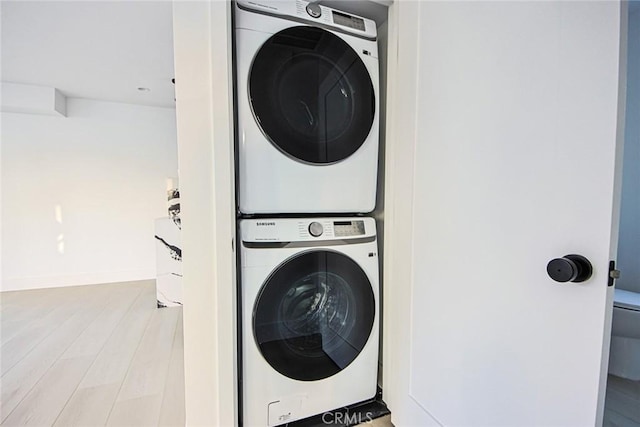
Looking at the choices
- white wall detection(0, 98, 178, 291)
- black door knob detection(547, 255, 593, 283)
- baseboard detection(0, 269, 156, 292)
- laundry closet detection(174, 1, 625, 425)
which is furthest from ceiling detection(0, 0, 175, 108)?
black door knob detection(547, 255, 593, 283)

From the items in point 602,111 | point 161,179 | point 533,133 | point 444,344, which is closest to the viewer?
point 602,111

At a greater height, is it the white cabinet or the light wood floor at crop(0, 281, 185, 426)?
the white cabinet

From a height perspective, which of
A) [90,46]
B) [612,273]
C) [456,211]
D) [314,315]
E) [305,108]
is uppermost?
[90,46]

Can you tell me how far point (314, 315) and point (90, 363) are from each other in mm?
1467

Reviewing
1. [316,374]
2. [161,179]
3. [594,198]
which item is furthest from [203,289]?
[161,179]

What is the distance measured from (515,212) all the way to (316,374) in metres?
0.92

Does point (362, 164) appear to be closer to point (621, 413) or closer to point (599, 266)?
point (599, 266)

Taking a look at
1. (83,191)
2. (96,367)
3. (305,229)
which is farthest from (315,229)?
(83,191)

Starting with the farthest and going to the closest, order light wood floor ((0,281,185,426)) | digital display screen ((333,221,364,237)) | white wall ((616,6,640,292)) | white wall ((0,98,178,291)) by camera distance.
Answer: white wall ((0,98,178,291)), light wood floor ((0,281,185,426)), digital display screen ((333,221,364,237)), white wall ((616,6,640,292))

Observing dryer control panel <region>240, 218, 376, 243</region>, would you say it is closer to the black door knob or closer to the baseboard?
the black door knob

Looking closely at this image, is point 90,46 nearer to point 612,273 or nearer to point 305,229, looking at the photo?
point 305,229

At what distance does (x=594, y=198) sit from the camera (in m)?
0.59

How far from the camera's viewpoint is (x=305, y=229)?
3.62ft

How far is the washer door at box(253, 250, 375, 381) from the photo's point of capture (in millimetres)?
1071
